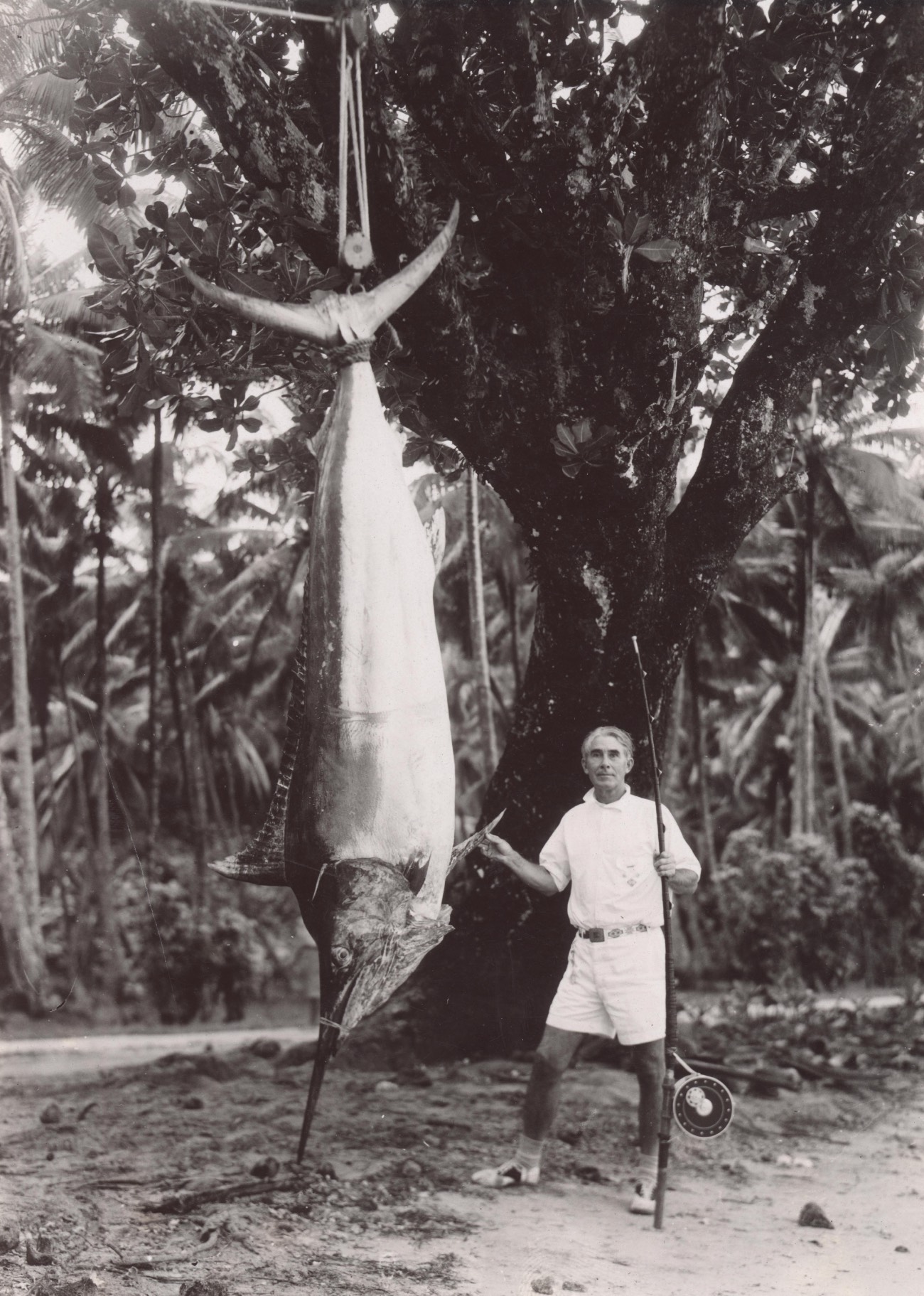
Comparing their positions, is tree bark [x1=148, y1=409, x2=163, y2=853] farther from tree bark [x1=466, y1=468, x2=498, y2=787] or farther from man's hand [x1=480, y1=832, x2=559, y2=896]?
man's hand [x1=480, y1=832, x2=559, y2=896]

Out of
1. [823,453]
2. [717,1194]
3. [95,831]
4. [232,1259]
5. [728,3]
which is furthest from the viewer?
[95,831]

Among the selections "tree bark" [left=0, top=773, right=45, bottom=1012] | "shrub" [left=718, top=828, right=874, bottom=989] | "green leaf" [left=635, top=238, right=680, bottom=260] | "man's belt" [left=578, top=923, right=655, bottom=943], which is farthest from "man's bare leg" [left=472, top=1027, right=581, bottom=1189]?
"tree bark" [left=0, top=773, right=45, bottom=1012]

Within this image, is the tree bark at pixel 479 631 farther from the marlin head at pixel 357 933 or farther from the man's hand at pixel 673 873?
the marlin head at pixel 357 933

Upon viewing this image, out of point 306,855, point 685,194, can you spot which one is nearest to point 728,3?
point 685,194

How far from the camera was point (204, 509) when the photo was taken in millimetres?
28406

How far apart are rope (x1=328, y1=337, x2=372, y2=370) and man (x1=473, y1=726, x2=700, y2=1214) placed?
1920mm

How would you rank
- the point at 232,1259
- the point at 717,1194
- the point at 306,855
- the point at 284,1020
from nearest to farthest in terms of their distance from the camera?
the point at 306,855
the point at 232,1259
the point at 717,1194
the point at 284,1020

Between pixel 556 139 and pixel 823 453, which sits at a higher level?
pixel 823 453

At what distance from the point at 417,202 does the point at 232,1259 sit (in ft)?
12.1

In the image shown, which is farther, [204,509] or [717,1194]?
[204,509]

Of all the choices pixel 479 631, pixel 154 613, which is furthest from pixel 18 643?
pixel 479 631

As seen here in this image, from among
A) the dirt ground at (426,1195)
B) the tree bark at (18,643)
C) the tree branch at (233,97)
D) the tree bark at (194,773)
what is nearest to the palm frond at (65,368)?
the tree bark at (18,643)

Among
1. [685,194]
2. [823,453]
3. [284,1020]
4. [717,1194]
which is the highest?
[823,453]

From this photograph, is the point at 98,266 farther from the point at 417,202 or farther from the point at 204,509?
the point at 204,509
